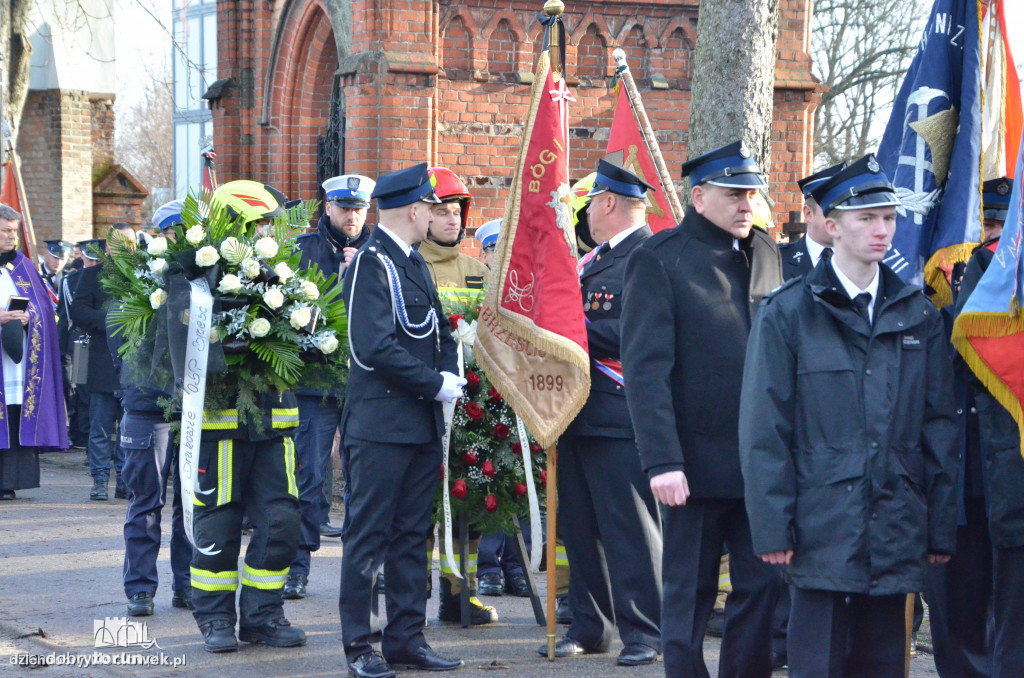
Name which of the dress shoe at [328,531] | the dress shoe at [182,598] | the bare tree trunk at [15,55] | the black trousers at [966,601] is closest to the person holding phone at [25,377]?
the dress shoe at [328,531]

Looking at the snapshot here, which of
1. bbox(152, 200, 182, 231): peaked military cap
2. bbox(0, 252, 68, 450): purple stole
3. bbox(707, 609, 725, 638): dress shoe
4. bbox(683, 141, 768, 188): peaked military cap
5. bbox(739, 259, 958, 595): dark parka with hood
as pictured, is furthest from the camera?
bbox(0, 252, 68, 450): purple stole

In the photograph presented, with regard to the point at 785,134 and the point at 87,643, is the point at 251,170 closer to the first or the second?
the point at 785,134

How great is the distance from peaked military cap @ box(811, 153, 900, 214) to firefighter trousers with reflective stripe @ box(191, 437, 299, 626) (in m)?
A: 3.12

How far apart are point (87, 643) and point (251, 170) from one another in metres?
10.1

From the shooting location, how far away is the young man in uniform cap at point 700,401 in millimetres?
4801

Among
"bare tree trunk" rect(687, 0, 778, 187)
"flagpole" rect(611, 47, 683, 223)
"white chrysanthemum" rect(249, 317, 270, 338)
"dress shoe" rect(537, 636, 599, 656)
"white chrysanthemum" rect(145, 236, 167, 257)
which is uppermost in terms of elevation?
"bare tree trunk" rect(687, 0, 778, 187)

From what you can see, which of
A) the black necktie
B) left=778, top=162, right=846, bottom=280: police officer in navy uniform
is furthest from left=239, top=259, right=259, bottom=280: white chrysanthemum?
the black necktie

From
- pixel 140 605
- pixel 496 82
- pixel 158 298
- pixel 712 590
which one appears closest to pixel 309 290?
pixel 158 298

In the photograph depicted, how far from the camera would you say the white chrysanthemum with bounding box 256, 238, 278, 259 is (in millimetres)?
6223

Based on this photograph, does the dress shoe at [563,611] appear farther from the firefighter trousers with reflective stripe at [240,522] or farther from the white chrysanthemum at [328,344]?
the white chrysanthemum at [328,344]

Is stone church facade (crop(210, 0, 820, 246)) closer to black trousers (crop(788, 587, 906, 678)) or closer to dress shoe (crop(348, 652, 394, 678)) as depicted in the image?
dress shoe (crop(348, 652, 394, 678))

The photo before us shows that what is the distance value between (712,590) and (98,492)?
7836 millimetres

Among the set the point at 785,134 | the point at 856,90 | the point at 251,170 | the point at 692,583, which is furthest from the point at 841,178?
the point at 856,90

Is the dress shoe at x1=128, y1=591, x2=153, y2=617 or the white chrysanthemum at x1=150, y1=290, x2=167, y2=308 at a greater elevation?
the white chrysanthemum at x1=150, y1=290, x2=167, y2=308
